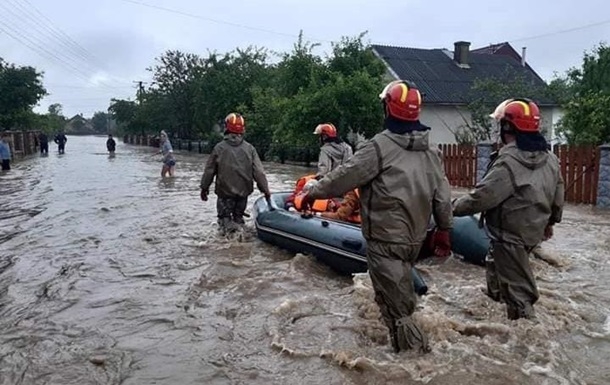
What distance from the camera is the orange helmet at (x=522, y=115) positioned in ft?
13.9

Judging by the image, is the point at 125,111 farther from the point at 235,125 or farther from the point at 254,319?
the point at 254,319

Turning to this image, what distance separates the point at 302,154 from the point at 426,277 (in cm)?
1848

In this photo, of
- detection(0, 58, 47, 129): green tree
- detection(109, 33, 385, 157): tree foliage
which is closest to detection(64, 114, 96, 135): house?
detection(109, 33, 385, 157): tree foliage

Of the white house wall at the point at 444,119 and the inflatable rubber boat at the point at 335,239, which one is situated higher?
the white house wall at the point at 444,119

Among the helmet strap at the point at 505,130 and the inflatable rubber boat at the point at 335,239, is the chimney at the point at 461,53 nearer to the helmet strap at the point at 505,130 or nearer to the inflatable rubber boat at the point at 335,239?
the inflatable rubber boat at the point at 335,239

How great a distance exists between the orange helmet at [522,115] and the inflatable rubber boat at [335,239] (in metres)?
1.95

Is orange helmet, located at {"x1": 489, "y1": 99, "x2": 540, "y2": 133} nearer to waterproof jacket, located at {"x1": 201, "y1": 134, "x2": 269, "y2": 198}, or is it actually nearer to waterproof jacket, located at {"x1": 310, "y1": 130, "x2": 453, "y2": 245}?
waterproof jacket, located at {"x1": 310, "y1": 130, "x2": 453, "y2": 245}

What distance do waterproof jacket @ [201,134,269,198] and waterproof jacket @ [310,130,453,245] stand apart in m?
3.85

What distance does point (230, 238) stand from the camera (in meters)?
8.00

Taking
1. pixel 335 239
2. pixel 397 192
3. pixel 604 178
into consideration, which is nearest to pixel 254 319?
pixel 335 239

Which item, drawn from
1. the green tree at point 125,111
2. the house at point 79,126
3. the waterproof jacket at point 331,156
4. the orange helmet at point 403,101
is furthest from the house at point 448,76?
the house at point 79,126

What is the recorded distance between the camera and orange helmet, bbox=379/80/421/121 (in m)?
3.82

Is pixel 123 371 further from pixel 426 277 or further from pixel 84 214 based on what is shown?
pixel 84 214

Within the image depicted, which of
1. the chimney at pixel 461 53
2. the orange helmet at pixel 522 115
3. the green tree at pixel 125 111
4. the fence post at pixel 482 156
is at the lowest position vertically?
the fence post at pixel 482 156
